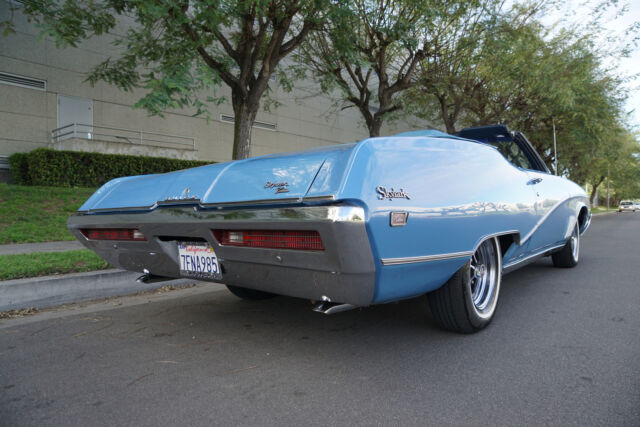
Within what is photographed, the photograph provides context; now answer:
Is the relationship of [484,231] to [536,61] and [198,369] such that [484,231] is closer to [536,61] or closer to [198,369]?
[198,369]

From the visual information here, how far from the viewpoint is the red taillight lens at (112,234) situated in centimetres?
275

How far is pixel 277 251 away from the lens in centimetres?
204

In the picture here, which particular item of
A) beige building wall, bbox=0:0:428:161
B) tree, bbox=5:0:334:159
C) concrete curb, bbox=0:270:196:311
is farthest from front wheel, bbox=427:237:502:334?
beige building wall, bbox=0:0:428:161

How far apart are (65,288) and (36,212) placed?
538 centimetres

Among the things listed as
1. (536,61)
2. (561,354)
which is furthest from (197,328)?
(536,61)

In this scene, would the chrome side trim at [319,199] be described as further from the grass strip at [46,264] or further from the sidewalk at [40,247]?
the sidewalk at [40,247]

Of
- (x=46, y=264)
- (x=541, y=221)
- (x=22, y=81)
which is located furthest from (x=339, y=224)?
(x=22, y=81)

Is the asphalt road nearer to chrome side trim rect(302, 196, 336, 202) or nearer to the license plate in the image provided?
the license plate

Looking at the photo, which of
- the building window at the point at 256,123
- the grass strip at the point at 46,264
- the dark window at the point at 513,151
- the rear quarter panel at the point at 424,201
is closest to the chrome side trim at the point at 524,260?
the rear quarter panel at the point at 424,201

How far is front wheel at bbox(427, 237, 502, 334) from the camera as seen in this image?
2477mm

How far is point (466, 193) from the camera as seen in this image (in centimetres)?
243

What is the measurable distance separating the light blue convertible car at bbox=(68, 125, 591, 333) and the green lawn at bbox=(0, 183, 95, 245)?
4.66 metres

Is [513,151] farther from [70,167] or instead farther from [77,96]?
[77,96]

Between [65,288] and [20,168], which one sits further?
[20,168]
